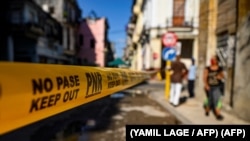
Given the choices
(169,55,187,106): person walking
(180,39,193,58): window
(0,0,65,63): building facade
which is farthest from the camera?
(180,39,193,58): window

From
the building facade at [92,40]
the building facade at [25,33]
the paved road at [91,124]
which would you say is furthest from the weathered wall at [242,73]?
the building facade at [92,40]

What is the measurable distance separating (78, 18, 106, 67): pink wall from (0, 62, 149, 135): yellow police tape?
49721 millimetres

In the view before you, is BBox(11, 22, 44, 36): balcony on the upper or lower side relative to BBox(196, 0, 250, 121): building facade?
upper

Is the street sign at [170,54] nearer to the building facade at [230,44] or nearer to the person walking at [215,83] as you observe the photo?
the building facade at [230,44]

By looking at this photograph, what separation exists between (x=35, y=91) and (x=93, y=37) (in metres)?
51.2

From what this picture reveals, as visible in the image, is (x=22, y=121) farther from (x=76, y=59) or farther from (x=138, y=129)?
(x=76, y=59)

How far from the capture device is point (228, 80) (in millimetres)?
7996

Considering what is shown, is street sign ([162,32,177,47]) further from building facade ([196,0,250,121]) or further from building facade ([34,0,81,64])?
building facade ([34,0,81,64])

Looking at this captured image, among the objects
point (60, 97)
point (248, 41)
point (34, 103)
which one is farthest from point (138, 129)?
A: point (248, 41)

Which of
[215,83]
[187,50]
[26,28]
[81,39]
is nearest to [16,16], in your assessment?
[26,28]

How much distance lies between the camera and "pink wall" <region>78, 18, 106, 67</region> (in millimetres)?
51391

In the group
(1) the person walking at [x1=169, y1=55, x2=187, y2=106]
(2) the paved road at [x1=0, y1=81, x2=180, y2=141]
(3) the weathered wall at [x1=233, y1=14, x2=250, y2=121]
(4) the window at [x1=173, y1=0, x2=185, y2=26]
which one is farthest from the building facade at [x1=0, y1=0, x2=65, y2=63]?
(3) the weathered wall at [x1=233, y1=14, x2=250, y2=121]

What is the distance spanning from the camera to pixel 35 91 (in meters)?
1.44

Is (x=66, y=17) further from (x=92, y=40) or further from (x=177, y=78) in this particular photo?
(x=177, y=78)
